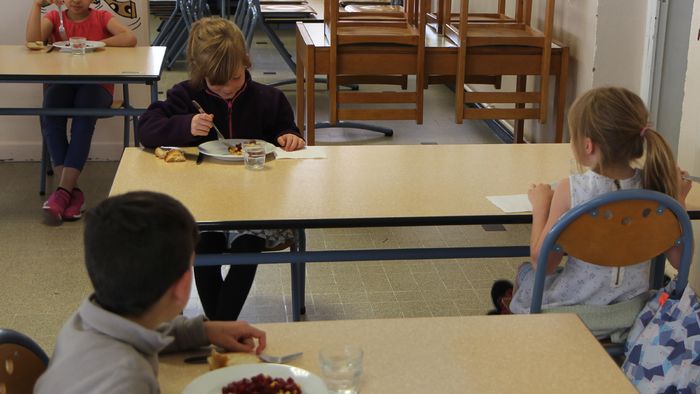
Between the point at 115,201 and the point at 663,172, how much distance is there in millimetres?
1325

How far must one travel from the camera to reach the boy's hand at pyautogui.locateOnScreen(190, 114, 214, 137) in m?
2.80

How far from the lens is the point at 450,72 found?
4754 mm

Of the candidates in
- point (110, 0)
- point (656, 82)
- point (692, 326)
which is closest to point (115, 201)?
point (692, 326)

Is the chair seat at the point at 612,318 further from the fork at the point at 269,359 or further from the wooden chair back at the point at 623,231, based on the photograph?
the fork at the point at 269,359

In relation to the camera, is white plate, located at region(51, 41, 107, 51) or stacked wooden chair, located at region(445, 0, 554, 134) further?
stacked wooden chair, located at region(445, 0, 554, 134)

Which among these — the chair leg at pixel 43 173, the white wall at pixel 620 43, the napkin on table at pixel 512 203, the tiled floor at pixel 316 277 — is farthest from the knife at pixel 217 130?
the white wall at pixel 620 43

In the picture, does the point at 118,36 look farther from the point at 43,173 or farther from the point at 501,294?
the point at 501,294

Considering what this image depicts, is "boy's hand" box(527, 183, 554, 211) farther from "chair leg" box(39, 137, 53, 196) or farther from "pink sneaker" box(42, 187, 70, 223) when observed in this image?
"chair leg" box(39, 137, 53, 196)

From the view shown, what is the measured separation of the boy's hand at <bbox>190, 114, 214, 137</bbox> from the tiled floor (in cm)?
61

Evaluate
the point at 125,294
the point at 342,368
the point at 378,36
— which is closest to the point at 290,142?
the point at 342,368

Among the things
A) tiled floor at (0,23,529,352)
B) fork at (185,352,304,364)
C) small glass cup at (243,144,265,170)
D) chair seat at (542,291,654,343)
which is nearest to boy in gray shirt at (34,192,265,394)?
fork at (185,352,304,364)

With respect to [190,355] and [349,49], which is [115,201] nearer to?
[190,355]

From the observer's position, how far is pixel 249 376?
4.66 feet

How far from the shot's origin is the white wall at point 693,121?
328 cm
